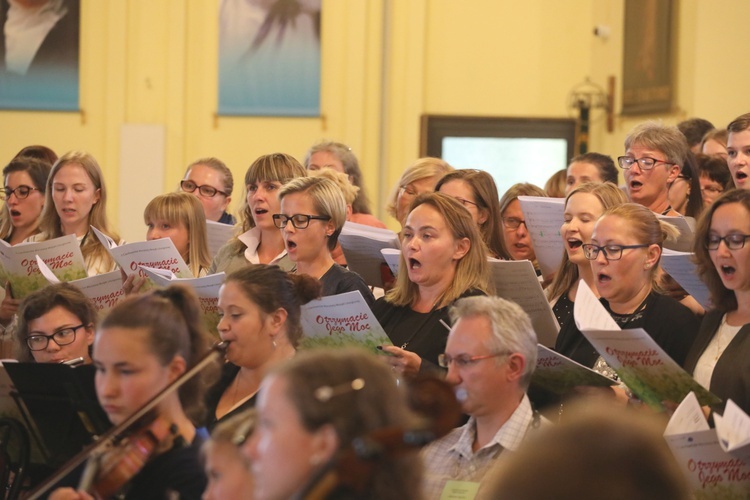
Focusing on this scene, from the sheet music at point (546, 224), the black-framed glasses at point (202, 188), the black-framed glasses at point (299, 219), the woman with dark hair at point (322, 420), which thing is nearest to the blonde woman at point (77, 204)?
the black-framed glasses at point (202, 188)

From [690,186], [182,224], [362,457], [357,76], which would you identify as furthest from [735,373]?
[357,76]

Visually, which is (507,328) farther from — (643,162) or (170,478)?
(643,162)

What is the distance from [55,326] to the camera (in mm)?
3766

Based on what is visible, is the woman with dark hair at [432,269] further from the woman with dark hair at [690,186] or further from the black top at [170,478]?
the black top at [170,478]

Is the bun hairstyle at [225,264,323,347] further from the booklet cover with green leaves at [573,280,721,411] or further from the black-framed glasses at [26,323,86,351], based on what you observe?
the booklet cover with green leaves at [573,280,721,411]

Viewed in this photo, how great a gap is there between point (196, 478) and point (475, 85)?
8.24 m

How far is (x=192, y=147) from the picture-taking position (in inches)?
397

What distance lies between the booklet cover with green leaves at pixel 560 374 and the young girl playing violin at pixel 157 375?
0.94 m

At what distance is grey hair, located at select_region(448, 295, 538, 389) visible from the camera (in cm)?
289

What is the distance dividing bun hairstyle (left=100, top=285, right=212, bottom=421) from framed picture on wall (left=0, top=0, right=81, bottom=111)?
25.4 feet

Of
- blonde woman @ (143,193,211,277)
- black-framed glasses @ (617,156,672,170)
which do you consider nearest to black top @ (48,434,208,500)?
blonde woman @ (143,193,211,277)

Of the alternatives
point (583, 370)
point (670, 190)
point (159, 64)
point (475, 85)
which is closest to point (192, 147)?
point (159, 64)

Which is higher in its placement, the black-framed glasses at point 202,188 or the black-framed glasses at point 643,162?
the black-framed glasses at point 643,162

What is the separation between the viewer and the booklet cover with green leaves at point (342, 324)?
3338 millimetres
